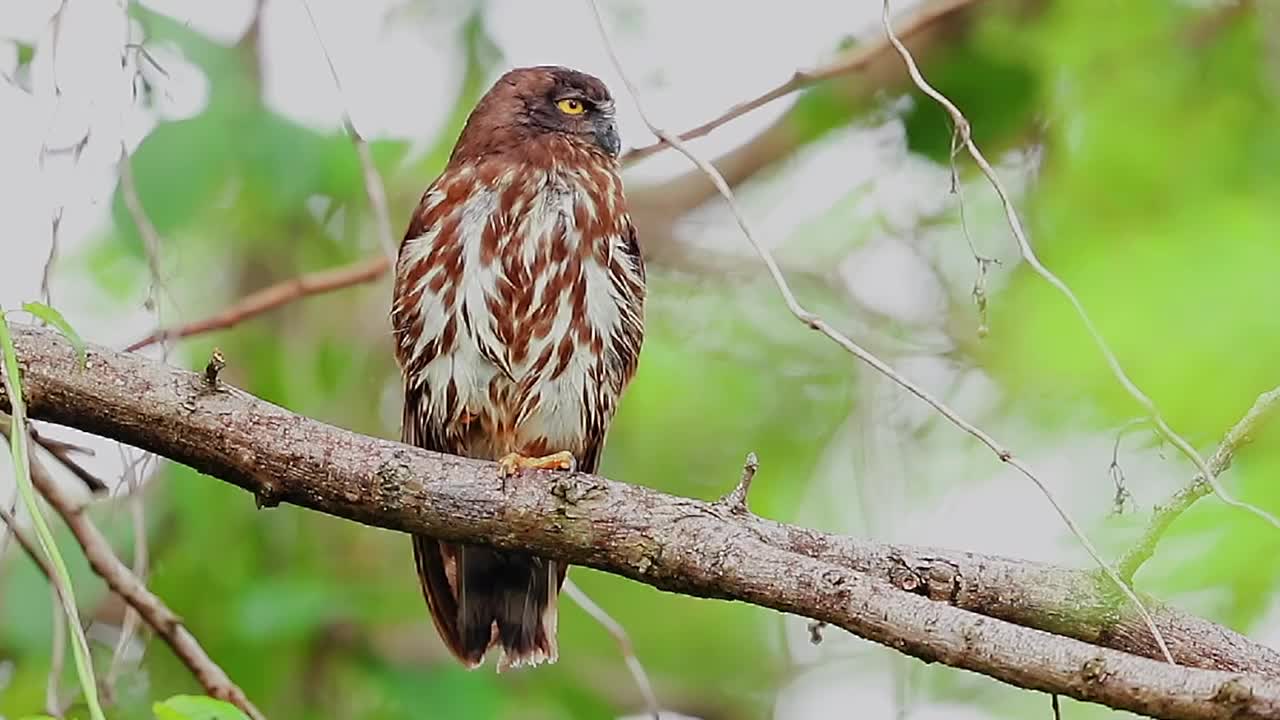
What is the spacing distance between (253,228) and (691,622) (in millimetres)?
1822

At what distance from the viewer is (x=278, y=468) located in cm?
255

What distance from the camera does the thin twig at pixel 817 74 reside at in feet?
10.7

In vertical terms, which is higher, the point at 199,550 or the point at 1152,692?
the point at 199,550

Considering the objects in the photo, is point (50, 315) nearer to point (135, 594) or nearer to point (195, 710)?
point (195, 710)

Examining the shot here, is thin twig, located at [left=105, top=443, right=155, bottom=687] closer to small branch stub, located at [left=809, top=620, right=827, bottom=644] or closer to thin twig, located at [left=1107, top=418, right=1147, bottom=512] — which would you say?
small branch stub, located at [left=809, top=620, right=827, bottom=644]

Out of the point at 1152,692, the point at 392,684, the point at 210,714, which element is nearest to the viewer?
the point at 210,714

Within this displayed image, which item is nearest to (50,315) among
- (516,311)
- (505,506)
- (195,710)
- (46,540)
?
(46,540)

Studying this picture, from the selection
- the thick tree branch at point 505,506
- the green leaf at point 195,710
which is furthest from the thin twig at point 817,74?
the green leaf at point 195,710

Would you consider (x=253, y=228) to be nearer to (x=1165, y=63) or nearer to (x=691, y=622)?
(x=691, y=622)

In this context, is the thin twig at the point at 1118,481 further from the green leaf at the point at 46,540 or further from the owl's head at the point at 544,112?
the owl's head at the point at 544,112

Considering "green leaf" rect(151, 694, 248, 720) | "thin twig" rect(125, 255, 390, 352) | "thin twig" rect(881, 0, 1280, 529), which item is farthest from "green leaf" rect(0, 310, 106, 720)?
"thin twig" rect(881, 0, 1280, 529)

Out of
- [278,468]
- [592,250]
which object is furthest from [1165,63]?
[278,468]

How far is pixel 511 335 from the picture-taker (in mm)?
3754

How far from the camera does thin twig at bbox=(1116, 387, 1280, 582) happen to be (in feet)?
6.98
